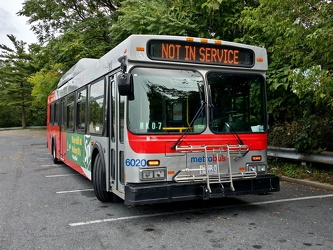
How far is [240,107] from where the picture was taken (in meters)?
5.82

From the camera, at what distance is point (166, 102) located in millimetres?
5281

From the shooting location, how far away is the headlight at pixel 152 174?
5047 mm

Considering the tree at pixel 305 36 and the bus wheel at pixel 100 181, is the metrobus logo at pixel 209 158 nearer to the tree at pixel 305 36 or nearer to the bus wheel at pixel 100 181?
the bus wheel at pixel 100 181

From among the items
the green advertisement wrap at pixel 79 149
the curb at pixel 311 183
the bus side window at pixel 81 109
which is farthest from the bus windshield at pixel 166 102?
the curb at pixel 311 183

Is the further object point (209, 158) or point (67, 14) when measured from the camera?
point (67, 14)

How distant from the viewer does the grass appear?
862cm

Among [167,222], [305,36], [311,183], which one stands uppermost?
[305,36]

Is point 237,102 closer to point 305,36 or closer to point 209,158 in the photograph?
point 209,158

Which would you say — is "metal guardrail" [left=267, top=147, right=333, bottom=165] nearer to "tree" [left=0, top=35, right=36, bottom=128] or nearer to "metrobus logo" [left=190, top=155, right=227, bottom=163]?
"metrobus logo" [left=190, top=155, right=227, bottom=163]

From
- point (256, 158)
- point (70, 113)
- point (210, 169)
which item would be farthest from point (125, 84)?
point (70, 113)

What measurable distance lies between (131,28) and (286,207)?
691 cm

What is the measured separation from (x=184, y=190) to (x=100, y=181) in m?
2.00

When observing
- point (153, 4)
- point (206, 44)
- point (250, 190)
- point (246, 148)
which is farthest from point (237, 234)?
point (153, 4)

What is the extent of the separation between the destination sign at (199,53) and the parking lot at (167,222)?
2.64m
